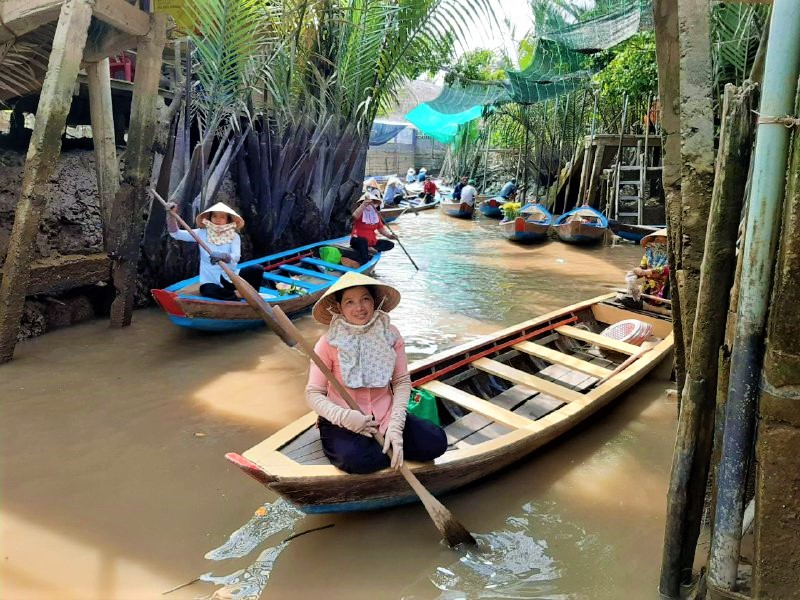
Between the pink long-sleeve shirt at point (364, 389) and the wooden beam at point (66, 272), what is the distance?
3446mm

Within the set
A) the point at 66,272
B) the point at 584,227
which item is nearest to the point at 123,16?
the point at 66,272

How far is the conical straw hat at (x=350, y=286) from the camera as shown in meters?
2.79

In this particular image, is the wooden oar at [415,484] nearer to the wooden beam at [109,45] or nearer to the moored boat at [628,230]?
the wooden beam at [109,45]

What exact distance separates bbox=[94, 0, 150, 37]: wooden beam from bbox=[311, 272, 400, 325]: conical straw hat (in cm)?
363

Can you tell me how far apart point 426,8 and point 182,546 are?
728cm

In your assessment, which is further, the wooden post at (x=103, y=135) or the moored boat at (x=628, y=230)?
the moored boat at (x=628, y=230)

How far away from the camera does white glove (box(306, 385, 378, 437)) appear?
107 inches

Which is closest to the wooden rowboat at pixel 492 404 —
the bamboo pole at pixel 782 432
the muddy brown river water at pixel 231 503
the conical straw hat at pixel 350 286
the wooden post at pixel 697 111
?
the muddy brown river water at pixel 231 503

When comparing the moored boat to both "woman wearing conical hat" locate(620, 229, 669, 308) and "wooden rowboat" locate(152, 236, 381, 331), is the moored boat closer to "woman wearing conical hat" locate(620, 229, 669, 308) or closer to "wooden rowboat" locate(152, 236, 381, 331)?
"woman wearing conical hat" locate(620, 229, 669, 308)

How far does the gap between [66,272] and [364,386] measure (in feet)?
12.7

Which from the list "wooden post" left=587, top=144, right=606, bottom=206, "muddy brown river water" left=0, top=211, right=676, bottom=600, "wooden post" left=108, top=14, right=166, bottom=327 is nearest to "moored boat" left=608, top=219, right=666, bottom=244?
"wooden post" left=587, top=144, right=606, bottom=206

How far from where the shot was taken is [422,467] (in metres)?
2.89

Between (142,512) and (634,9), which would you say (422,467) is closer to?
(142,512)

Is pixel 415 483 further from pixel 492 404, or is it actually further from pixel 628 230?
pixel 628 230
